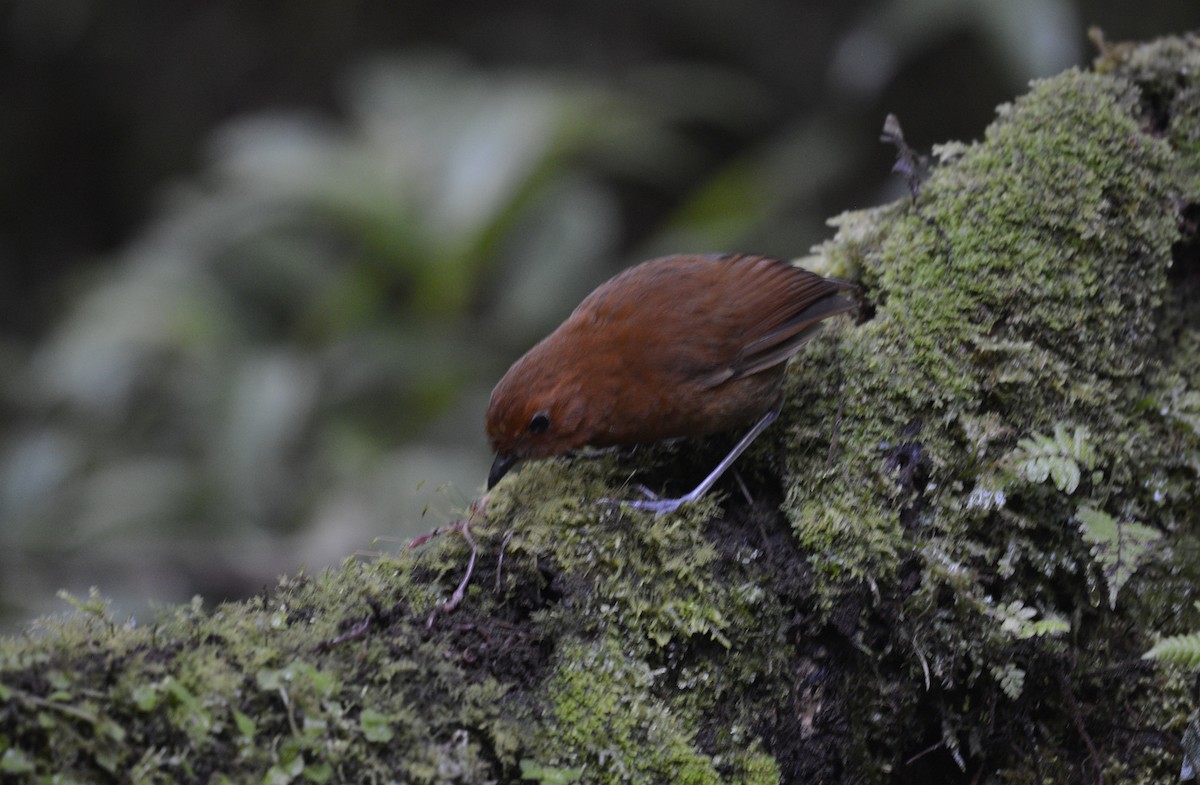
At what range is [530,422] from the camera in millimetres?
2582

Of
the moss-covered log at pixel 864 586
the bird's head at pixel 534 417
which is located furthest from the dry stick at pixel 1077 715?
the bird's head at pixel 534 417

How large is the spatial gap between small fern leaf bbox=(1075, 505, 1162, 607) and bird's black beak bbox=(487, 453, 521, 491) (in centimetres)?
142

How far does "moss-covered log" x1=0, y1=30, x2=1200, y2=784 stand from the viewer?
5.66ft

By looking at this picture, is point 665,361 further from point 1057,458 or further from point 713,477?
point 1057,458

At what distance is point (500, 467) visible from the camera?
8.61 ft

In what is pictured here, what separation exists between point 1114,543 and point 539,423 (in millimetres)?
1420

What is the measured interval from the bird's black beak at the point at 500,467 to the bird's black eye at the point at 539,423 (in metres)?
0.10

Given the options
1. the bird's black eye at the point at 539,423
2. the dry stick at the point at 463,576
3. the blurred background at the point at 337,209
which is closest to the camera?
the dry stick at the point at 463,576

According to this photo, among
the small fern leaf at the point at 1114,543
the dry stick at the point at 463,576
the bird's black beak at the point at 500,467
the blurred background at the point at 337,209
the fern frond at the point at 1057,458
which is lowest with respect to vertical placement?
the small fern leaf at the point at 1114,543

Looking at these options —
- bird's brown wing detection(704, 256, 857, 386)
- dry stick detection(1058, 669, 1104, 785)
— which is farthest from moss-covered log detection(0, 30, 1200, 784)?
bird's brown wing detection(704, 256, 857, 386)

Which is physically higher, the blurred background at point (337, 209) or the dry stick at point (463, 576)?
the blurred background at point (337, 209)

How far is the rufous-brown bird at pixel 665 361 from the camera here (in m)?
2.59

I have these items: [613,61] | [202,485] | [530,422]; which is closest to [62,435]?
[202,485]

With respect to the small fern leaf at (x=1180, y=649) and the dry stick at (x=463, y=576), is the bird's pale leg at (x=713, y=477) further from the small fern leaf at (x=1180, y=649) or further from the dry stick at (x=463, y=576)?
the small fern leaf at (x=1180, y=649)
